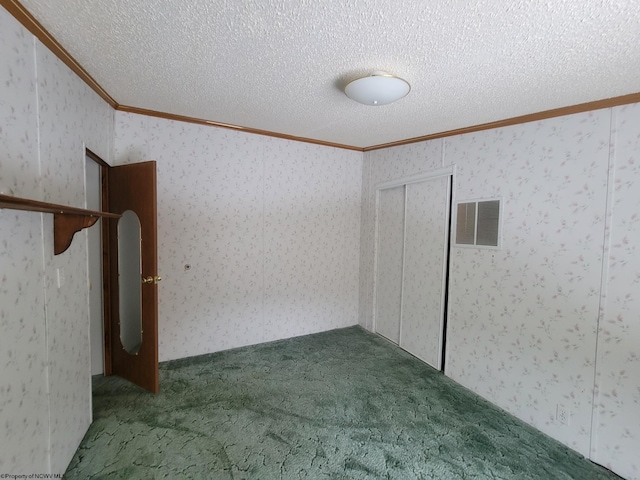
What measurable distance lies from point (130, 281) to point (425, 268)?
2823 millimetres

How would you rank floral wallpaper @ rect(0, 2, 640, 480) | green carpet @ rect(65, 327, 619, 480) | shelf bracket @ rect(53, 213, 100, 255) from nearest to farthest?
floral wallpaper @ rect(0, 2, 640, 480)
shelf bracket @ rect(53, 213, 100, 255)
green carpet @ rect(65, 327, 619, 480)

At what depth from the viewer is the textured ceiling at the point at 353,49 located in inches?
45.5

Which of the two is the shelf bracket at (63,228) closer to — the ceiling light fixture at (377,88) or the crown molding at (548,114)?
the ceiling light fixture at (377,88)

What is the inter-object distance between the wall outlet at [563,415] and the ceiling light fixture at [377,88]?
92.9 inches

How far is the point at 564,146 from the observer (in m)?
1.88

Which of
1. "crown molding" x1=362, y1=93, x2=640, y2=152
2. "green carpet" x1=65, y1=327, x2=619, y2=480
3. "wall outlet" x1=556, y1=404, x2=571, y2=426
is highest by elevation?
"crown molding" x1=362, y1=93, x2=640, y2=152

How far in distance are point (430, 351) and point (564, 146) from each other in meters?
2.06

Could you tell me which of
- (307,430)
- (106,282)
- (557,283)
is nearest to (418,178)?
(557,283)

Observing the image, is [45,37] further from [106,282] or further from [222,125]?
[106,282]

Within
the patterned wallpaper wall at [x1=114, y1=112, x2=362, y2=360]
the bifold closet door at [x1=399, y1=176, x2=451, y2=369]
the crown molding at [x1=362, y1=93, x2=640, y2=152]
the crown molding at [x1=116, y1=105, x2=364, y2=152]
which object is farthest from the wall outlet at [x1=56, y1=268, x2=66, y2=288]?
the crown molding at [x1=362, y1=93, x2=640, y2=152]

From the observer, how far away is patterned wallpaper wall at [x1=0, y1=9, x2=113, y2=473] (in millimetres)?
1113

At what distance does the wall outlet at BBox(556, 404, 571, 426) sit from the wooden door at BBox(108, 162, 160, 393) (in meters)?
2.95

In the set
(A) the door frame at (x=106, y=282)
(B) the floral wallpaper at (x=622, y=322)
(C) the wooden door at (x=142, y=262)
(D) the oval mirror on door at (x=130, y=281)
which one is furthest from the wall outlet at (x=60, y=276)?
(B) the floral wallpaper at (x=622, y=322)

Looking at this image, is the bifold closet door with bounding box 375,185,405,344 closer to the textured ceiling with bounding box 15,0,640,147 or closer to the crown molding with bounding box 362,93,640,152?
the crown molding with bounding box 362,93,640,152
